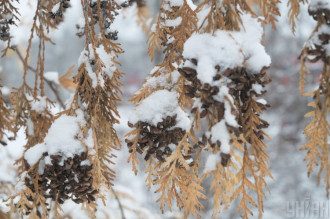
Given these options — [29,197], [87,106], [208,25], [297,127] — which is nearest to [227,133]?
[208,25]

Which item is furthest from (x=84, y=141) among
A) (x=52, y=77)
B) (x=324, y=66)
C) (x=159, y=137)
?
(x=52, y=77)

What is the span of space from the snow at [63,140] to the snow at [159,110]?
14cm

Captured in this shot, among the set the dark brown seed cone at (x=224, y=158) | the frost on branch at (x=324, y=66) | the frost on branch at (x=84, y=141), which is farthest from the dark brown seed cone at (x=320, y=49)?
the frost on branch at (x=84, y=141)

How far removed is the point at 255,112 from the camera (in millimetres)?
790

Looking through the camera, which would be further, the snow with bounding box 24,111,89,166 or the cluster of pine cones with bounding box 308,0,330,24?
the snow with bounding box 24,111,89,166

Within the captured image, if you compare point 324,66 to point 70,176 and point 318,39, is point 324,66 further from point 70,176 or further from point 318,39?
point 70,176

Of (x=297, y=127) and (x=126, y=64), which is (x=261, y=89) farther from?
(x=126, y=64)

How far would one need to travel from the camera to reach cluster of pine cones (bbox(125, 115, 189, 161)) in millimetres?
864

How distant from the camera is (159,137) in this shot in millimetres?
875

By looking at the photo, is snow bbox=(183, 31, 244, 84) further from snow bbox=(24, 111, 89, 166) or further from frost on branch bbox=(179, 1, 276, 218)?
snow bbox=(24, 111, 89, 166)

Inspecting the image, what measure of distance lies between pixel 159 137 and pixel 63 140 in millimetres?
208

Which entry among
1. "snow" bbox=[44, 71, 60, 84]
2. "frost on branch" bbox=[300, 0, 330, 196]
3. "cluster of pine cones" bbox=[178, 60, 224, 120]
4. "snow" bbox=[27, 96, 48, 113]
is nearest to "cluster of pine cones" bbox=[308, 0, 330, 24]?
"frost on branch" bbox=[300, 0, 330, 196]

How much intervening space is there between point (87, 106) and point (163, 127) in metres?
0.20

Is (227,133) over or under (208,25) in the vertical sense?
under
